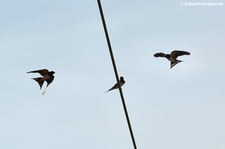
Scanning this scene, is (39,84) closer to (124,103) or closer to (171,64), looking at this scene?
(171,64)

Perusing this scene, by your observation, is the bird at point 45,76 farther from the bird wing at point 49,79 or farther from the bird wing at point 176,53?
Result: the bird wing at point 176,53

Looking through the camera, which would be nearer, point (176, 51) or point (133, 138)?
point (133, 138)

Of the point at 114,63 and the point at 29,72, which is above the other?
the point at 29,72

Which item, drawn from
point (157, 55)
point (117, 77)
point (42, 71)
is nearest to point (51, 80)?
point (42, 71)

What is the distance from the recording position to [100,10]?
192 inches

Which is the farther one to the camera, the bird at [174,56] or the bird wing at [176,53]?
the bird wing at [176,53]

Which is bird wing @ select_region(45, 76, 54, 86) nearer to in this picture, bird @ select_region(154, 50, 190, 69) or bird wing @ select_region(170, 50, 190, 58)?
bird @ select_region(154, 50, 190, 69)

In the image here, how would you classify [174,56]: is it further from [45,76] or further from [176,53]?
[45,76]

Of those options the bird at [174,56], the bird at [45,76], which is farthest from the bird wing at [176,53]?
the bird at [45,76]

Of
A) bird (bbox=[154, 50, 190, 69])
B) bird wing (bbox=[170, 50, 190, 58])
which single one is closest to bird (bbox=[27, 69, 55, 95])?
bird (bbox=[154, 50, 190, 69])

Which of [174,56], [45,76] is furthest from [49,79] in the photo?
[174,56]

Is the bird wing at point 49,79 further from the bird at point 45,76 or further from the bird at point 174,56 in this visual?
the bird at point 174,56

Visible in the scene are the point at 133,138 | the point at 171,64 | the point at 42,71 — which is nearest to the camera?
the point at 133,138

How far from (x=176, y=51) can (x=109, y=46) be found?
396 cm
